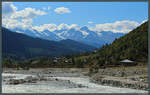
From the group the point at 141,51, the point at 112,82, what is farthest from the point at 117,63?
the point at 112,82

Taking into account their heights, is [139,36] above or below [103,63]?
above

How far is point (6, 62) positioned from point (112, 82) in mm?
67877

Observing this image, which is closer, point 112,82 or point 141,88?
point 141,88

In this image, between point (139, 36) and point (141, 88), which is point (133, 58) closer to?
point (139, 36)

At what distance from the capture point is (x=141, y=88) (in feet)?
79.5

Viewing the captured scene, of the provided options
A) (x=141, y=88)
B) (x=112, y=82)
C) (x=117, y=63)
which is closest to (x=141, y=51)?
(x=117, y=63)

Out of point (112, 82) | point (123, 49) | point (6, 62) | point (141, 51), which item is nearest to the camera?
point (112, 82)

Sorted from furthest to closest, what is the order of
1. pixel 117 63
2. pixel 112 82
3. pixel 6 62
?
pixel 6 62
pixel 117 63
pixel 112 82

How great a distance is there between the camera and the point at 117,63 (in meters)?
77.8

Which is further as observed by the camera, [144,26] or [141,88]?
[144,26]

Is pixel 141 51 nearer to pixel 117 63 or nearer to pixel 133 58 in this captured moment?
pixel 133 58

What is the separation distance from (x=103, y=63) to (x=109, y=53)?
20468 mm

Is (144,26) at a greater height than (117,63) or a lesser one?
greater

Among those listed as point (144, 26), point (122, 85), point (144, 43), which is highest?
point (144, 26)
